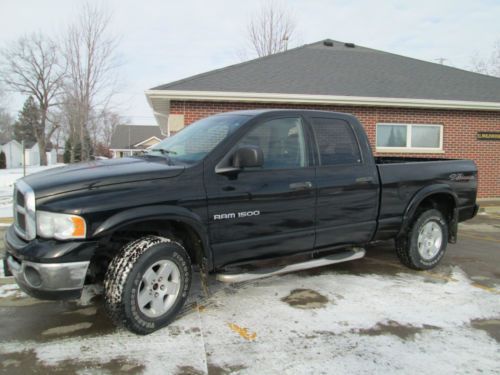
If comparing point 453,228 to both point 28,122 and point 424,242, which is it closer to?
point 424,242

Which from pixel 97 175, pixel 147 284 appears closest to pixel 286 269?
pixel 147 284

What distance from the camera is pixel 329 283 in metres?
4.89

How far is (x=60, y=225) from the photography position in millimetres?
3078

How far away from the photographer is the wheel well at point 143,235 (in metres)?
3.53

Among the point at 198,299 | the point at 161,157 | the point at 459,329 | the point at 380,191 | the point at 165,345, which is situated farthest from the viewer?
the point at 380,191

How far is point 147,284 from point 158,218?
561 mm

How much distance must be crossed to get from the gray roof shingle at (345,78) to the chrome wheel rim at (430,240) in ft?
20.3

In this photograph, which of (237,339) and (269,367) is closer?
(269,367)

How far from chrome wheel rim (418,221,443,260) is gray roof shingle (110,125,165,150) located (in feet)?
163

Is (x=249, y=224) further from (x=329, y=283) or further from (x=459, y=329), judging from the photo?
(x=459, y=329)

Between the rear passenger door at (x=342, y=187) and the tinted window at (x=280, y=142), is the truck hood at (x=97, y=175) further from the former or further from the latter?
the rear passenger door at (x=342, y=187)

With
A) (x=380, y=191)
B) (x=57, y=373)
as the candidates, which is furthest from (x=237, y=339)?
(x=380, y=191)

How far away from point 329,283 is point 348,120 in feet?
6.34

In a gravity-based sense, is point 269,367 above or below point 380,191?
below
